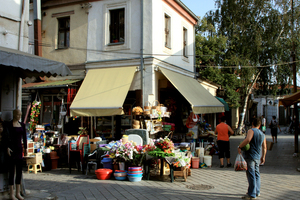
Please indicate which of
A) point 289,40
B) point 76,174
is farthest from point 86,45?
point 289,40

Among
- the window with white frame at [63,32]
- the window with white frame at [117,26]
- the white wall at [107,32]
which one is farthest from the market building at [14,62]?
the window with white frame at [63,32]

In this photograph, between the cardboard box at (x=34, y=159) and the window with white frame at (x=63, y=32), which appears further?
the window with white frame at (x=63, y=32)

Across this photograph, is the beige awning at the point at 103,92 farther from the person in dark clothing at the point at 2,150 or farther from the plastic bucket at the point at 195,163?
the person in dark clothing at the point at 2,150

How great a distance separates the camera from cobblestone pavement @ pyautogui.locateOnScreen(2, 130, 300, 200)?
262 inches

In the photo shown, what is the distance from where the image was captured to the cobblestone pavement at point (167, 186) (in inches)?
262

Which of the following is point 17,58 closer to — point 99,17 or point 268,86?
point 99,17

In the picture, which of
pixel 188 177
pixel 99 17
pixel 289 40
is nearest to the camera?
pixel 188 177

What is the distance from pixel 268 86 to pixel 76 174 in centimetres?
1968

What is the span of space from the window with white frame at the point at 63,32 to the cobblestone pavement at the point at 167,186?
6804 mm

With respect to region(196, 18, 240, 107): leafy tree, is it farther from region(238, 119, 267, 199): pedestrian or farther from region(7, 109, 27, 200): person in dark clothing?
region(7, 109, 27, 200): person in dark clothing

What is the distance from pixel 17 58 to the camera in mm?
5895

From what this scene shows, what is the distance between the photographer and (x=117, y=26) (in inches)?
522

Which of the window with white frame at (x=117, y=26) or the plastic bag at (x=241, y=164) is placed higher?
the window with white frame at (x=117, y=26)

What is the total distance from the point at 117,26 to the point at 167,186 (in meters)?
8.21
